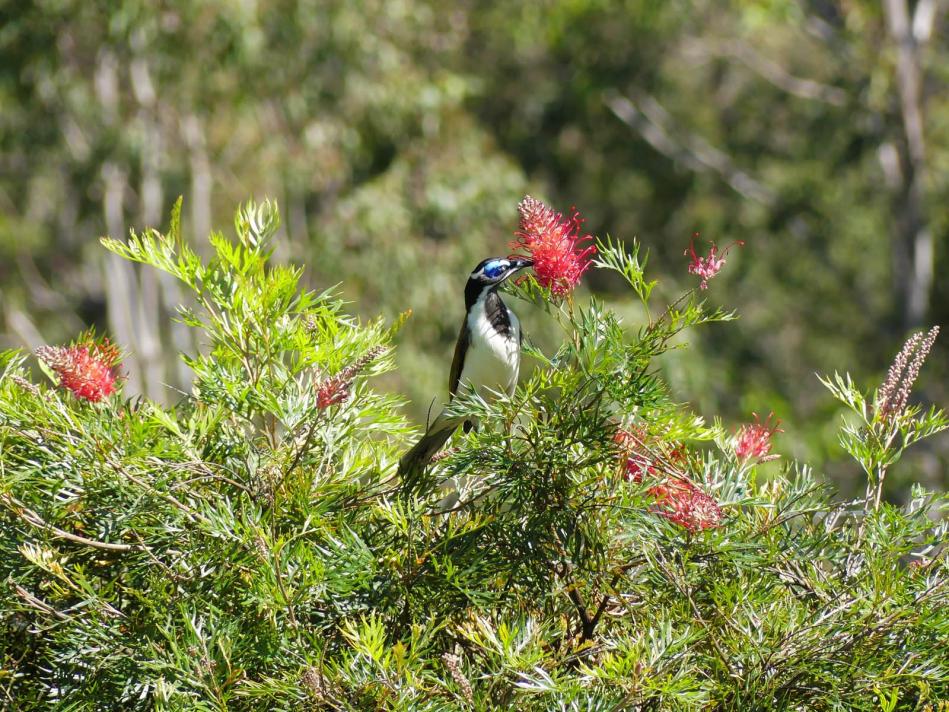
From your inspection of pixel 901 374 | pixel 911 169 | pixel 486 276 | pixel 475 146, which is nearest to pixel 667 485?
pixel 901 374

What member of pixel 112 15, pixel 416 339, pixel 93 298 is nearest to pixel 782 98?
pixel 416 339

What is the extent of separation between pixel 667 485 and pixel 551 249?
449mm

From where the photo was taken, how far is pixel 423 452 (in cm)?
234

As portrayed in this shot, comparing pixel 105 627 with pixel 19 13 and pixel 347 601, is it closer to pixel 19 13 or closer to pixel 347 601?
pixel 347 601

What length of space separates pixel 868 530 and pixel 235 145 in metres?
12.6

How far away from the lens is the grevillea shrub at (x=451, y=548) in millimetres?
1835

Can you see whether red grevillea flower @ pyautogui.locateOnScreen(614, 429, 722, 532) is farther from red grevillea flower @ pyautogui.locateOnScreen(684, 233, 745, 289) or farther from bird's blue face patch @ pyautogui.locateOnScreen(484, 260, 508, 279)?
bird's blue face patch @ pyautogui.locateOnScreen(484, 260, 508, 279)

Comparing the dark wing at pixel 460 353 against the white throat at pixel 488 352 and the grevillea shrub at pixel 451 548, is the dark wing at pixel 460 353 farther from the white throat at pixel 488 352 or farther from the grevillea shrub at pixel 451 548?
the grevillea shrub at pixel 451 548

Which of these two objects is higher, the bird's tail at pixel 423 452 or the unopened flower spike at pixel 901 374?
the bird's tail at pixel 423 452

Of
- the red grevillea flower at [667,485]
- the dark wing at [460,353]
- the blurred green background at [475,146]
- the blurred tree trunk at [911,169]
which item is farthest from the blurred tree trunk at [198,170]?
the red grevillea flower at [667,485]

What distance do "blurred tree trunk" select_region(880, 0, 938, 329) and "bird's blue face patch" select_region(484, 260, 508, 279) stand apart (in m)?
10.8

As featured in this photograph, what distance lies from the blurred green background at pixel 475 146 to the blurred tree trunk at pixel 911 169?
35 mm

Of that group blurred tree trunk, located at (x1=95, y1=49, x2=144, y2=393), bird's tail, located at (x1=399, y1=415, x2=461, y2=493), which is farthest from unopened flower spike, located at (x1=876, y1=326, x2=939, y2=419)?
blurred tree trunk, located at (x1=95, y1=49, x2=144, y2=393)

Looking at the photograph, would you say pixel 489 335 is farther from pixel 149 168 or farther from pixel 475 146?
pixel 475 146
